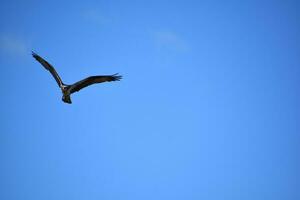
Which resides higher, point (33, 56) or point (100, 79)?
point (33, 56)

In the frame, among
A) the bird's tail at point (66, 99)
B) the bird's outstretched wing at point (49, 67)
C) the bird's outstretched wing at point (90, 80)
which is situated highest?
the bird's outstretched wing at point (49, 67)

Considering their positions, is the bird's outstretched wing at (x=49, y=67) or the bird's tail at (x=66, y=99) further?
the bird's outstretched wing at (x=49, y=67)

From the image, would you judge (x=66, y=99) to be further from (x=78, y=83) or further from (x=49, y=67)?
(x=49, y=67)

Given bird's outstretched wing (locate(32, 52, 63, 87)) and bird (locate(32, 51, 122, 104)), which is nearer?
bird (locate(32, 51, 122, 104))

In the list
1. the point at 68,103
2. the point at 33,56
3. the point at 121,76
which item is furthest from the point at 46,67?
the point at 121,76

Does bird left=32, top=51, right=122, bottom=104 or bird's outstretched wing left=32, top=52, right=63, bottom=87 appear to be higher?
bird's outstretched wing left=32, top=52, right=63, bottom=87

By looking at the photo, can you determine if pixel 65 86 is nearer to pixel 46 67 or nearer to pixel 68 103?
pixel 68 103

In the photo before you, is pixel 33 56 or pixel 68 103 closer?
pixel 68 103

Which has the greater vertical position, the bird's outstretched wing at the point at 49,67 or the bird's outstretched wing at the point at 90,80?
the bird's outstretched wing at the point at 49,67

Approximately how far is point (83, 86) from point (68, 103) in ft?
3.84

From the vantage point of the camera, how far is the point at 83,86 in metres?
19.6

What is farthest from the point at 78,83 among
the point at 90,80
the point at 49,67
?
the point at 49,67

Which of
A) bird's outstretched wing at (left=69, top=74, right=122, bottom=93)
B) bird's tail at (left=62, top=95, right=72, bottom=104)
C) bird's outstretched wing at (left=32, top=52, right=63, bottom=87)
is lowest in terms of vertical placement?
bird's tail at (left=62, top=95, right=72, bottom=104)

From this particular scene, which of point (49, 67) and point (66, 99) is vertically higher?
point (49, 67)
